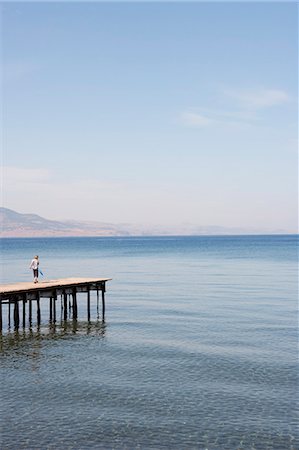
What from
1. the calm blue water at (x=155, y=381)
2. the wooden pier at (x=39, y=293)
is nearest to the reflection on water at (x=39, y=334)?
the calm blue water at (x=155, y=381)

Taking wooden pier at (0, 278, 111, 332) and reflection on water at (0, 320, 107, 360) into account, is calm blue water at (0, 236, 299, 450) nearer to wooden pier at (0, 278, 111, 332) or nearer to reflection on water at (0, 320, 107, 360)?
reflection on water at (0, 320, 107, 360)

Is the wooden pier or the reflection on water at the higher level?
the wooden pier

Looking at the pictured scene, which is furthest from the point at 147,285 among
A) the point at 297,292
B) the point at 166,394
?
the point at 166,394

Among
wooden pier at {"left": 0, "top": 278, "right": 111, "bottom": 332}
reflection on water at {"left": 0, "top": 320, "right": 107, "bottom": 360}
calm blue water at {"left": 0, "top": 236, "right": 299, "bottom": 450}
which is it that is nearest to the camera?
calm blue water at {"left": 0, "top": 236, "right": 299, "bottom": 450}

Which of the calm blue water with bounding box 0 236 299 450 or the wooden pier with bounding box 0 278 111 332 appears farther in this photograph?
the wooden pier with bounding box 0 278 111 332

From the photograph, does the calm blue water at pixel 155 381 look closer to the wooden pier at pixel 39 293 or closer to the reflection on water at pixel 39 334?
the reflection on water at pixel 39 334

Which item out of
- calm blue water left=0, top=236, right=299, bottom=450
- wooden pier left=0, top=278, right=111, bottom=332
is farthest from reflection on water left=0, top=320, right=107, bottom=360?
wooden pier left=0, top=278, right=111, bottom=332

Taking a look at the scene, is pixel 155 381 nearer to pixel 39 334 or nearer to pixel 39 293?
pixel 39 334

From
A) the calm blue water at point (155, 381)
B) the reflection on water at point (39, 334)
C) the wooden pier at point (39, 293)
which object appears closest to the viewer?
the calm blue water at point (155, 381)

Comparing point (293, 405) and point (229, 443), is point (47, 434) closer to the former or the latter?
point (229, 443)

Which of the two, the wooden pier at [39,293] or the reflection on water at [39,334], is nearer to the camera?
the reflection on water at [39,334]

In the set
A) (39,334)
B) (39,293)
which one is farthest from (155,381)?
(39,293)

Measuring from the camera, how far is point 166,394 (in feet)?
78.2

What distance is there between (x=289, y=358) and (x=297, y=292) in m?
29.3
